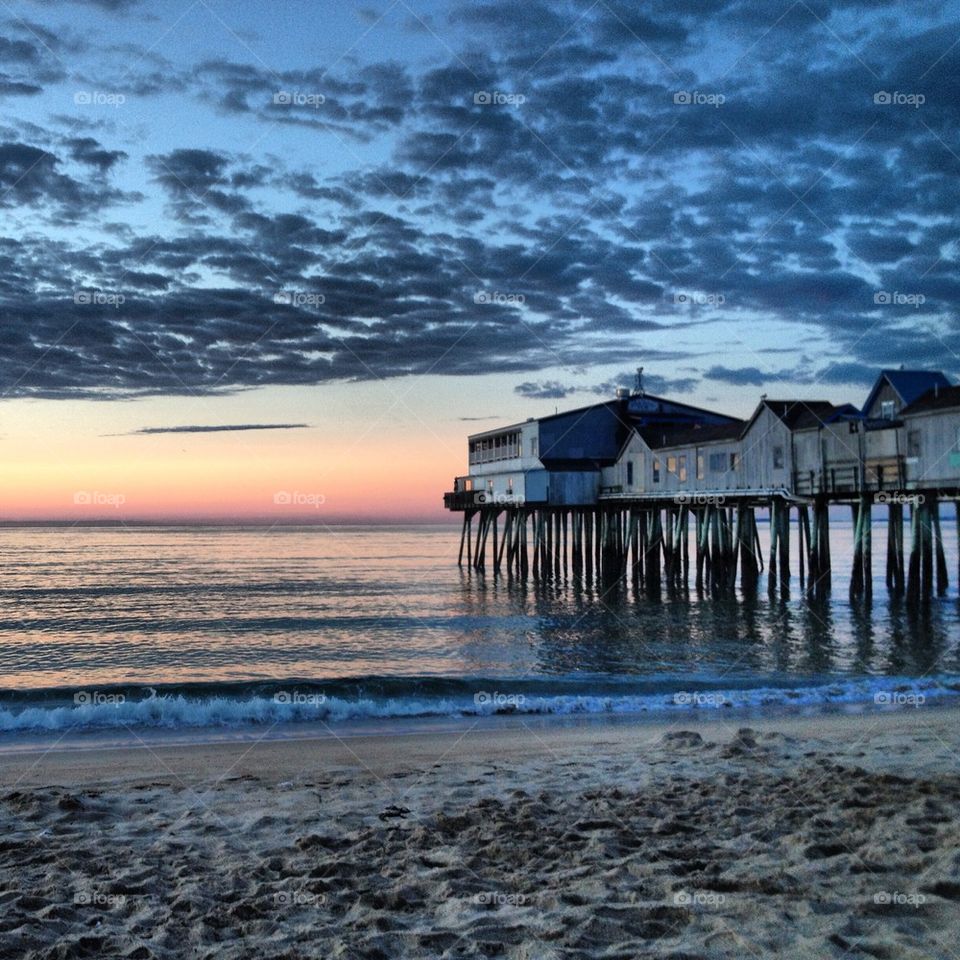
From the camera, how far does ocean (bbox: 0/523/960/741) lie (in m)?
14.9

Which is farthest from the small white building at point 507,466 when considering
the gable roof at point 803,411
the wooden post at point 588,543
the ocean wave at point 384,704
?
the ocean wave at point 384,704

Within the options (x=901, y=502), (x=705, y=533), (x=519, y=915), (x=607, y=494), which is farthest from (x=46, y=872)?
A: (x=607, y=494)

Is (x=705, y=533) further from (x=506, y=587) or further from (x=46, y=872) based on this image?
(x=46, y=872)

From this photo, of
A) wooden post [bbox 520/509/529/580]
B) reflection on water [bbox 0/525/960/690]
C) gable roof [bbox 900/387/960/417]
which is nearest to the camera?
reflection on water [bbox 0/525/960/690]

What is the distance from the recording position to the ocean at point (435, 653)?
1485 cm

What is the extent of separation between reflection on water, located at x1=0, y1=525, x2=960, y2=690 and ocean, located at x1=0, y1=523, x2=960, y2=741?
10 cm

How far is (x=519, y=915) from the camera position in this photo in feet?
17.5

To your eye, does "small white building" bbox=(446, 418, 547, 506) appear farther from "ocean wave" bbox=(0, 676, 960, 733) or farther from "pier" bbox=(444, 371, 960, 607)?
"ocean wave" bbox=(0, 676, 960, 733)

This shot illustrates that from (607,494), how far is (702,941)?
4069 centimetres

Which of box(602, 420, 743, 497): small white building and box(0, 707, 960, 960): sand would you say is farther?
box(602, 420, 743, 497): small white building

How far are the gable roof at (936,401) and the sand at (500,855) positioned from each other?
18.9 meters

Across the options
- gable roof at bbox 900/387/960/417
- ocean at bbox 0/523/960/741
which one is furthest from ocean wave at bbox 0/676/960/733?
gable roof at bbox 900/387/960/417

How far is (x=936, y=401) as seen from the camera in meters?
27.2

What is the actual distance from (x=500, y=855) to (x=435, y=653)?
17.1 m
